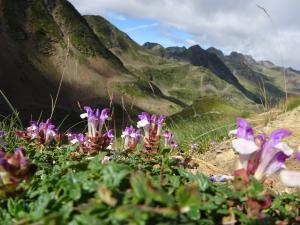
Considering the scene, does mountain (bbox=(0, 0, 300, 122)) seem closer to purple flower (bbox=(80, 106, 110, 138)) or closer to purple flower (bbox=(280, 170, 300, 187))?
purple flower (bbox=(80, 106, 110, 138))

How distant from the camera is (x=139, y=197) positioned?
267 cm

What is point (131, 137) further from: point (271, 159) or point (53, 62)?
point (53, 62)

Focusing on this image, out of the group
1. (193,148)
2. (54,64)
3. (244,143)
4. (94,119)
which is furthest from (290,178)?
(54,64)

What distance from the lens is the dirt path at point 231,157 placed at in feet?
23.2

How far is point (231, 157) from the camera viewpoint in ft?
28.3

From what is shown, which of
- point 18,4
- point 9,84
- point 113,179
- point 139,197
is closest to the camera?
point 139,197

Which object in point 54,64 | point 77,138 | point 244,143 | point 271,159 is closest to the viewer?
point 244,143

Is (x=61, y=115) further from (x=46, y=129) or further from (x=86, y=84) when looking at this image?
(x=46, y=129)

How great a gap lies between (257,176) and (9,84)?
112 m

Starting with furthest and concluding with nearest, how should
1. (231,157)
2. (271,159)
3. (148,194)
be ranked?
(231,157) < (271,159) < (148,194)

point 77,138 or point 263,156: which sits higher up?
point 263,156

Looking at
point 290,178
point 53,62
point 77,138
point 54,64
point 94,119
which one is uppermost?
point 290,178

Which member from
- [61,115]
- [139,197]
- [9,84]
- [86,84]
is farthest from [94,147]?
[86,84]

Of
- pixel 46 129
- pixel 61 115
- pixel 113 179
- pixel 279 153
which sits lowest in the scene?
pixel 61 115
